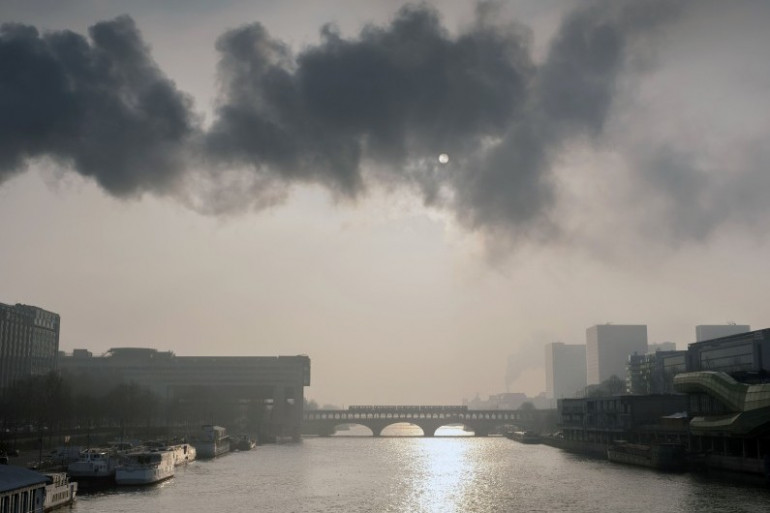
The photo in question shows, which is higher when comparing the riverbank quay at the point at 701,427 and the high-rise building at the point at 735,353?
the high-rise building at the point at 735,353

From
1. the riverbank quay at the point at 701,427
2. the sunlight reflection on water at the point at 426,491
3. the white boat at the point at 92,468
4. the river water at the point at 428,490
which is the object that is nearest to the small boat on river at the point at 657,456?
the riverbank quay at the point at 701,427

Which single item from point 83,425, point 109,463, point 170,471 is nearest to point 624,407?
point 170,471

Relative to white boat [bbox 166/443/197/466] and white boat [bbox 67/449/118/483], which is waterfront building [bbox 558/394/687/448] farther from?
white boat [bbox 67/449/118/483]

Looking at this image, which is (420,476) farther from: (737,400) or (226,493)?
(737,400)

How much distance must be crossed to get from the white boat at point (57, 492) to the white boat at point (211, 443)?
81223mm

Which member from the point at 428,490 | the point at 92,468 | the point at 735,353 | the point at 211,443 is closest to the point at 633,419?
the point at 735,353

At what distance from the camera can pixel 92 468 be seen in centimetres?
9900

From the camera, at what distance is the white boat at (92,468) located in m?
97.8

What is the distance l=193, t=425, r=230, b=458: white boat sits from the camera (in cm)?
16388

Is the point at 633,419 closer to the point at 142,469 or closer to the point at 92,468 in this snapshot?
the point at 142,469

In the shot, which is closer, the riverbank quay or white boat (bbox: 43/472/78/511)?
white boat (bbox: 43/472/78/511)

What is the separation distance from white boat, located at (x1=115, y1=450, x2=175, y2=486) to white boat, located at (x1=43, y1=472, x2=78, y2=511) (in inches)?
610

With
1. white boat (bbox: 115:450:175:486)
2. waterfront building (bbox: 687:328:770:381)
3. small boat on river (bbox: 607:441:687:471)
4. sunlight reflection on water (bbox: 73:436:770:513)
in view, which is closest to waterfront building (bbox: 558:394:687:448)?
small boat on river (bbox: 607:441:687:471)

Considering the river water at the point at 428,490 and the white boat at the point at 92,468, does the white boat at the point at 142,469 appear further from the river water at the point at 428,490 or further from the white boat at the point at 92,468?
the river water at the point at 428,490
